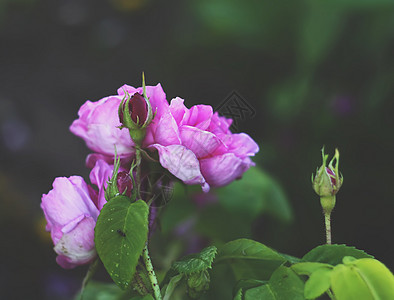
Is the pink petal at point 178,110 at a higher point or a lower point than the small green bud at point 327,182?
higher

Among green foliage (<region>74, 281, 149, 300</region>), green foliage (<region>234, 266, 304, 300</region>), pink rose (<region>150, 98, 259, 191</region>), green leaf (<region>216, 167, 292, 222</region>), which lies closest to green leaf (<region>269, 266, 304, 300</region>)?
green foliage (<region>234, 266, 304, 300</region>)

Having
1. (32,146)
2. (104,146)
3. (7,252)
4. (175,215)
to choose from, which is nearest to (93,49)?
(32,146)

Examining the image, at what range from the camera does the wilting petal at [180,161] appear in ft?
1.58

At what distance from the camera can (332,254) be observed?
471mm

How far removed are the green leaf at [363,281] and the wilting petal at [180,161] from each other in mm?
148

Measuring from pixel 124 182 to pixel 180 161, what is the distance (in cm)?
5

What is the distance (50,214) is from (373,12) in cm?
134

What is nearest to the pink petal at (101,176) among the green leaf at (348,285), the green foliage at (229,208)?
the green leaf at (348,285)

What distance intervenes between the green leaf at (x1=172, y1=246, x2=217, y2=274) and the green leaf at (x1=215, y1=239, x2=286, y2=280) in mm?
37

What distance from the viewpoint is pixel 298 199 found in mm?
1417

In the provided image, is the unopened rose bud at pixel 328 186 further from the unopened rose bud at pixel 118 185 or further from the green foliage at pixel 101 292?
the green foliage at pixel 101 292

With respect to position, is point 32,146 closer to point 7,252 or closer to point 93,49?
point 7,252

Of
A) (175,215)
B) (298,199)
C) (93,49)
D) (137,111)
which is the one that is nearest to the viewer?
(137,111)

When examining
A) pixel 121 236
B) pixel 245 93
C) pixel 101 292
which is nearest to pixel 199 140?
pixel 121 236
